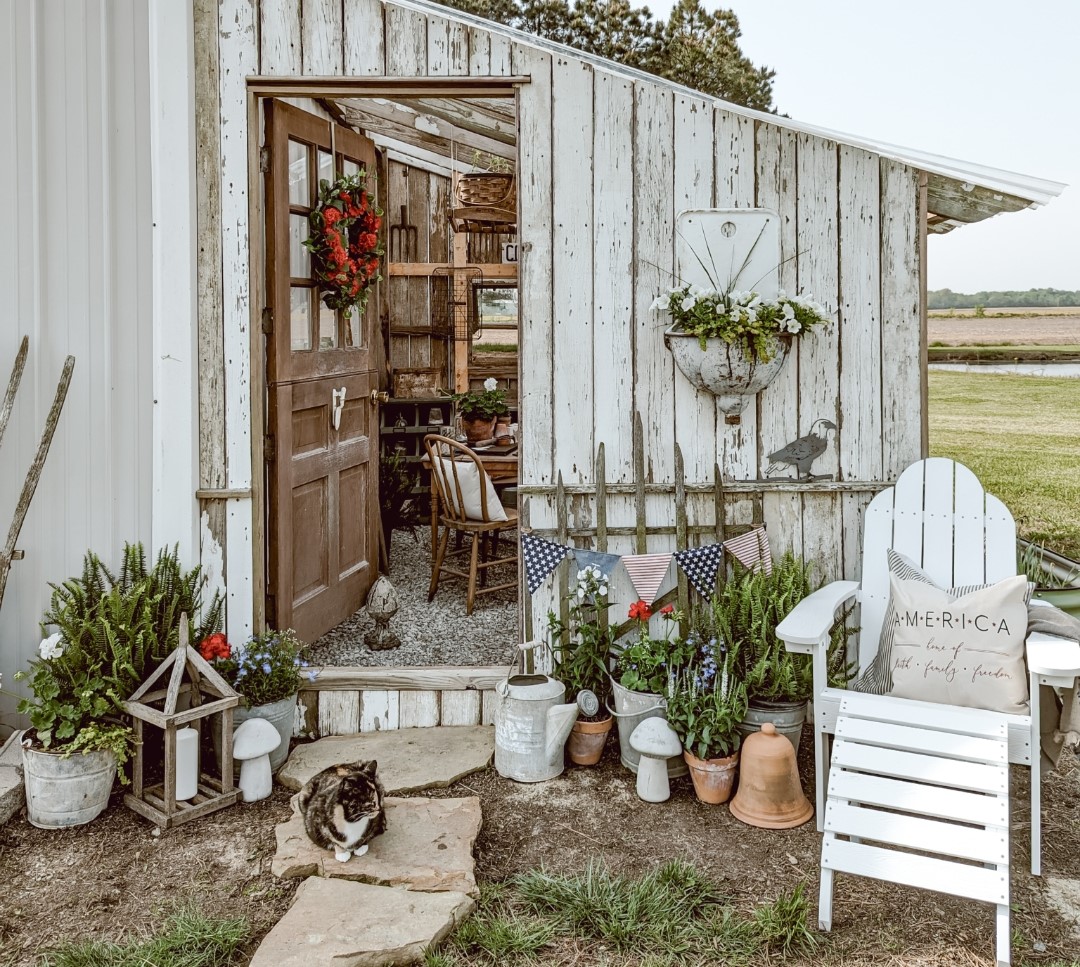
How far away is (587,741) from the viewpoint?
3.34 m

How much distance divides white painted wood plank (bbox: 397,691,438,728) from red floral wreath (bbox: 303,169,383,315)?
5.64ft

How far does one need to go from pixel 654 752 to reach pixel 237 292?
207 centimetres

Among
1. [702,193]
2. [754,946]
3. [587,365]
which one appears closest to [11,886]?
[754,946]

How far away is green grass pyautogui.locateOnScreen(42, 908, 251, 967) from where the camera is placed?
2.21 m

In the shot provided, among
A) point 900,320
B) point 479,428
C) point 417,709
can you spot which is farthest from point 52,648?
point 479,428

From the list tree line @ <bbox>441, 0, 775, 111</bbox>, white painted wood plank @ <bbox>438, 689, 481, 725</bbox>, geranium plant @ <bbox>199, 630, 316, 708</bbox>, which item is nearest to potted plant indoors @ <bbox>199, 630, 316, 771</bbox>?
geranium plant @ <bbox>199, 630, 316, 708</bbox>

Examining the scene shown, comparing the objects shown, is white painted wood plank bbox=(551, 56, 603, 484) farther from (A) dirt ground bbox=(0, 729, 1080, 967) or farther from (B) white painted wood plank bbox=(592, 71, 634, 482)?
→ (A) dirt ground bbox=(0, 729, 1080, 967)

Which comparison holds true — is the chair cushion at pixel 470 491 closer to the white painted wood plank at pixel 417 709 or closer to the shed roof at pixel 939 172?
the white painted wood plank at pixel 417 709

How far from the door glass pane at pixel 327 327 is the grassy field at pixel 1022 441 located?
434 centimetres

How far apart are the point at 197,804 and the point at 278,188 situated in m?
2.15

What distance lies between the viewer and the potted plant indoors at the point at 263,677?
323 cm

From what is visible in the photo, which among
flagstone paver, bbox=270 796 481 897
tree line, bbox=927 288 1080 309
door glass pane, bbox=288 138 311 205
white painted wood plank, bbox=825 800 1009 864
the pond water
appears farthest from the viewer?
tree line, bbox=927 288 1080 309

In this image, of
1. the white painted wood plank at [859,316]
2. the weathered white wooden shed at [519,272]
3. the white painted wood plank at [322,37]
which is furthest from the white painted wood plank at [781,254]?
the white painted wood plank at [322,37]

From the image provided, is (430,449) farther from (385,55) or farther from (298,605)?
(385,55)
